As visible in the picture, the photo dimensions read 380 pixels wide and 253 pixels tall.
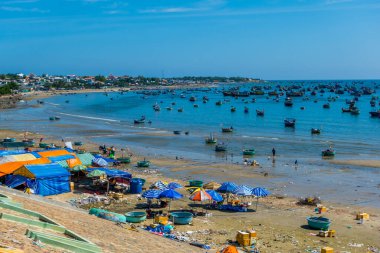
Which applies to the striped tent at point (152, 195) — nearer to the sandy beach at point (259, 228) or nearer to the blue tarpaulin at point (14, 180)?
the sandy beach at point (259, 228)

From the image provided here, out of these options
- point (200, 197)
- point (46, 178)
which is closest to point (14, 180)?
point (46, 178)

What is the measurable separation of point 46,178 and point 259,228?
12627 millimetres

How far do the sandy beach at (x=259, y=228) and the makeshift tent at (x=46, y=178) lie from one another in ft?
2.40

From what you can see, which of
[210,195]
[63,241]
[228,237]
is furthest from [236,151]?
[63,241]


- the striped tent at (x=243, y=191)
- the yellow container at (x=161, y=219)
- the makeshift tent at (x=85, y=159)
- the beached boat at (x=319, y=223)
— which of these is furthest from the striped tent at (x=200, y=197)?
the makeshift tent at (x=85, y=159)

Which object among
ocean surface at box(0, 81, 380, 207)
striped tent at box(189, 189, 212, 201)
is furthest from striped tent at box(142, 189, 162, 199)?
ocean surface at box(0, 81, 380, 207)

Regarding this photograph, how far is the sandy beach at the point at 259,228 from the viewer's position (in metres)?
17.0

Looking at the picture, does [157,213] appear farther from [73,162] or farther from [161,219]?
[73,162]

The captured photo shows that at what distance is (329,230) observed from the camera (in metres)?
23.3

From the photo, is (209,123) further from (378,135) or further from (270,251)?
(270,251)

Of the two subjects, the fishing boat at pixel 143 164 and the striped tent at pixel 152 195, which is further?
the fishing boat at pixel 143 164

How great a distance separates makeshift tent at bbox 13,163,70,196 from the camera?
27.5 m

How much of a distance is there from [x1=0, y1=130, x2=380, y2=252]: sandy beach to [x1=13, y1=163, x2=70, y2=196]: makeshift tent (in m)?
0.73

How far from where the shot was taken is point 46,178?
91.5 feet
